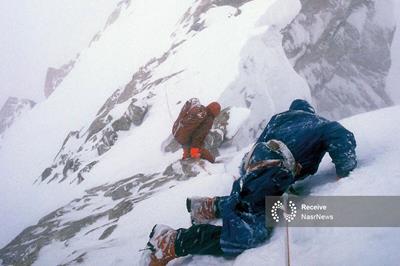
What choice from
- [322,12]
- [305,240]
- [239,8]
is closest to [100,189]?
[305,240]

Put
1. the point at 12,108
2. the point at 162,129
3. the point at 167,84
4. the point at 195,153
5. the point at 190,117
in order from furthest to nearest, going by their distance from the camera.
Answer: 1. the point at 12,108
2. the point at 167,84
3. the point at 162,129
4. the point at 195,153
5. the point at 190,117

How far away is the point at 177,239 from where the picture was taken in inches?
119

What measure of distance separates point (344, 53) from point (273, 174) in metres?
24.9

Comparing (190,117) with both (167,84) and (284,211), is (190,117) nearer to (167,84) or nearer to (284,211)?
(284,211)

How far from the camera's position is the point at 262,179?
2805 mm

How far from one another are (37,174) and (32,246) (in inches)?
559

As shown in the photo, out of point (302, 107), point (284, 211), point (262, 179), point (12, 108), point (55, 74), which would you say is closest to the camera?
point (284, 211)

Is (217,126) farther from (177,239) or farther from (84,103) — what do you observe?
(84,103)

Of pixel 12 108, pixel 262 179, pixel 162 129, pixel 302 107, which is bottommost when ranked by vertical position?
pixel 162 129

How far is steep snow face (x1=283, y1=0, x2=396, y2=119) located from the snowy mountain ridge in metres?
0.14

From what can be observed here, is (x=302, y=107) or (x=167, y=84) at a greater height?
(x=302, y=107)

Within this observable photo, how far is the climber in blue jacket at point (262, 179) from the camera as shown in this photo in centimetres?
279

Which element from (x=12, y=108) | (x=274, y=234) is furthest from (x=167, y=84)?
(x=12, y=108)

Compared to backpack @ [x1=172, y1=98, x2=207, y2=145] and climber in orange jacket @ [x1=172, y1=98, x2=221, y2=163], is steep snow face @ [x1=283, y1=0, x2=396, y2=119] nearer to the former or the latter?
climber in orange jacket @ [x1=172, y1=98, x2=221, y2=163]
